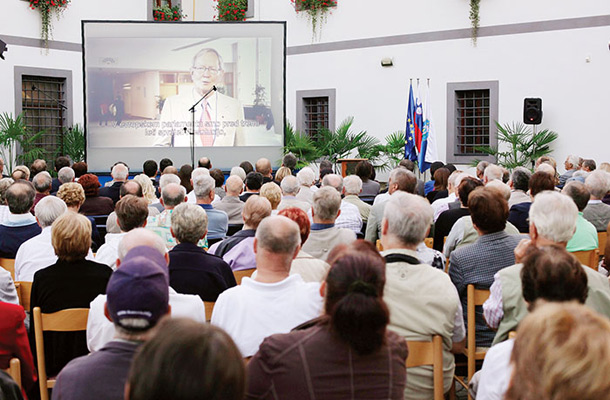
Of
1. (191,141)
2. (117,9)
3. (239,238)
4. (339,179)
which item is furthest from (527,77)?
(239,238)

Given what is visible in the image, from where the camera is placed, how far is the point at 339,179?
7.15 m

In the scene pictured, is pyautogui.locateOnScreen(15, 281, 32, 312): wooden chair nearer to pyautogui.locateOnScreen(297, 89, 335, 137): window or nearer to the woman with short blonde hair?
the woman with short blonde hair

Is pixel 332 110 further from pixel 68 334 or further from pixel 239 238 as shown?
pixel 68 334

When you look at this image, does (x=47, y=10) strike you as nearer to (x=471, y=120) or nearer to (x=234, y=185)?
(x=471, y=120)

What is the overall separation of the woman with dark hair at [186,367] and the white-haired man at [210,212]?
14.7 feet

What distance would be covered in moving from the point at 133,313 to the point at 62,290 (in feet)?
5.63

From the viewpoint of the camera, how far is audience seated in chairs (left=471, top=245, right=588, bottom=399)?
239 cm

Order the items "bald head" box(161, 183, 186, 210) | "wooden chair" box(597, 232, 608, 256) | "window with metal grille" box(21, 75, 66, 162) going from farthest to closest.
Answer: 1. "window with metal grille" box(21, 75, 66, 162)
2. "bald head" box(161, 183, 186, 210)
3. "wooden chair" box(597, 232, 608, 256)

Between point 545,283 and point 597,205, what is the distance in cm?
384

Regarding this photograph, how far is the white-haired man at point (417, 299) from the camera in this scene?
9.68ft

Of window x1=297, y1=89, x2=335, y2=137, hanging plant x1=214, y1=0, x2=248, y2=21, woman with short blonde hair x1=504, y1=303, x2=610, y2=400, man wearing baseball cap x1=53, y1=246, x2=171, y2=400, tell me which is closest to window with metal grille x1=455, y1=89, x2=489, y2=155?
window x1=297, y1=89, x2=335, y2=137

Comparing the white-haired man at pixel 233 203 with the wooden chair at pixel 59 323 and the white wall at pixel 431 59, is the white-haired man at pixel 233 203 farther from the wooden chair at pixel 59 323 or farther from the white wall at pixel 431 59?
the white wall at pixel 431 59

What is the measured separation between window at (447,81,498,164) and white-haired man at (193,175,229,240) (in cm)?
A: 873

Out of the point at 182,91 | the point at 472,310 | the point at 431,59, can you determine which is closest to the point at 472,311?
the point at 472,310
